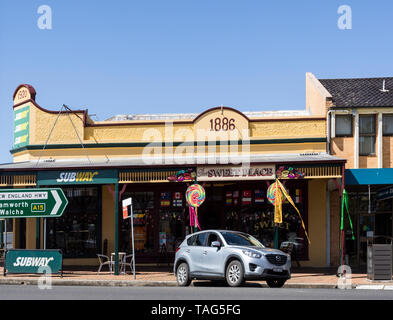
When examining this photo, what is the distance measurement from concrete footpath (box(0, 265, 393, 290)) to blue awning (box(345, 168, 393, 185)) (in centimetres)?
323

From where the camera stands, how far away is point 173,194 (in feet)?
88.5

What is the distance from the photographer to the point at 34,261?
22.5 meters

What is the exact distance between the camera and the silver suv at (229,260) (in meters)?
17.7

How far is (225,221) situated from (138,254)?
3.78m

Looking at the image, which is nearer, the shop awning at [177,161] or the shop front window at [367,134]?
the shop awning at [177,161]

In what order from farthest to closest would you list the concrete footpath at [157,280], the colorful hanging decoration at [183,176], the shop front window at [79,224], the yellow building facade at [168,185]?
the shop front window at [79,224] < the yellow building facade at [168,185] < the colorful hanging decoration at [183,176] < the concrete footpath at [157,280]

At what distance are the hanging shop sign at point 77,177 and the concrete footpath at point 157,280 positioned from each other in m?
3.29

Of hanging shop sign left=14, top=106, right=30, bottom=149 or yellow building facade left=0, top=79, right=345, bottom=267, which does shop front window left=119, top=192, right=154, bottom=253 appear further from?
hanging shop sign left=14, top=106, right=30, bottom=149

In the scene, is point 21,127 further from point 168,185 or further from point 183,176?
point 183,176

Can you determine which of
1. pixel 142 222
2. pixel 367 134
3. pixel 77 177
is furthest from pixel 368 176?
pixel 77 177

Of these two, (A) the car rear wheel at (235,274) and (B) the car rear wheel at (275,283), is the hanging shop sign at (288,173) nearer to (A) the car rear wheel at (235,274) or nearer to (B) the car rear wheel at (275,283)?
(B) the car rear wheel at (275,283)

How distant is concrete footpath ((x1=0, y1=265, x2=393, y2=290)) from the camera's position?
19.8m

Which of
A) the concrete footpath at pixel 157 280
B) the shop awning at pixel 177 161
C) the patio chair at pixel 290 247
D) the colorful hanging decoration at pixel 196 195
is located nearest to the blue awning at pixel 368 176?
the shop awning at pixel 177 161
